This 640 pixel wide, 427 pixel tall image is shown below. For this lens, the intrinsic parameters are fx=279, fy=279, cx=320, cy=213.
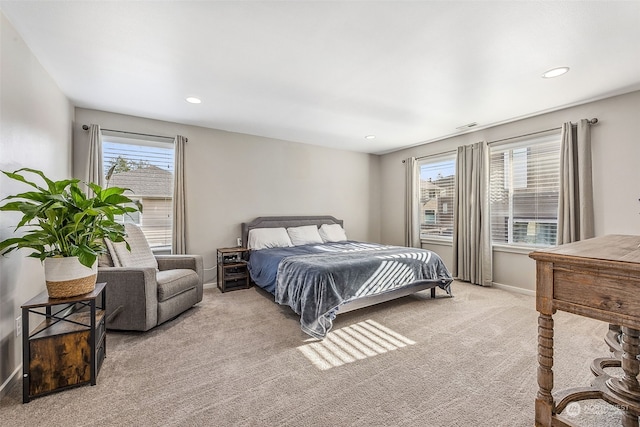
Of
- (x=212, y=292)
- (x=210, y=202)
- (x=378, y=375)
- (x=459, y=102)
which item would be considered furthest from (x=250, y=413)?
(x=459, y=102)

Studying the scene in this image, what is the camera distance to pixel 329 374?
2027 mm

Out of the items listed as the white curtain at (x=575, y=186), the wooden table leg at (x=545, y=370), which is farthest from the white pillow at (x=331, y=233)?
the wooden table leg at (x=545, y=370)

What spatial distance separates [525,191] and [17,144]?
561 cm

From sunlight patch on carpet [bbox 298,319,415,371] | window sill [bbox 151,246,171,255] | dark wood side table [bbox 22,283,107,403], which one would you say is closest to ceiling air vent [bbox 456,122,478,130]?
sunlight patch on carpet [bbox 298,319,415,371]

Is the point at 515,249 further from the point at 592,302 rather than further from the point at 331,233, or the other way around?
the point at 592,302

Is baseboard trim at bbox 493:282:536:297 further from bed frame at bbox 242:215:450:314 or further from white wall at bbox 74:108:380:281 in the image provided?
white wall at bbox 74:108:380:281

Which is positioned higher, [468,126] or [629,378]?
[468,126]

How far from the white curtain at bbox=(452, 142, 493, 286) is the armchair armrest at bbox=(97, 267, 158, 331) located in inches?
176

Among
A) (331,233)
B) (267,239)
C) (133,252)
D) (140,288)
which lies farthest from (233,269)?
(331,233)

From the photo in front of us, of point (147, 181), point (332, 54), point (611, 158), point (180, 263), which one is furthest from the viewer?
point (147, 181)

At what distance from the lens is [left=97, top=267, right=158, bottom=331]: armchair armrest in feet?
8.51

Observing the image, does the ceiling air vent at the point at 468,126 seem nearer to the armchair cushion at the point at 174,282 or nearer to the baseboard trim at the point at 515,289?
the baseboard trim at the point at 515,289

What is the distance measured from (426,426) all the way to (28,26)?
3.71 meters

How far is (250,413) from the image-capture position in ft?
5.32
